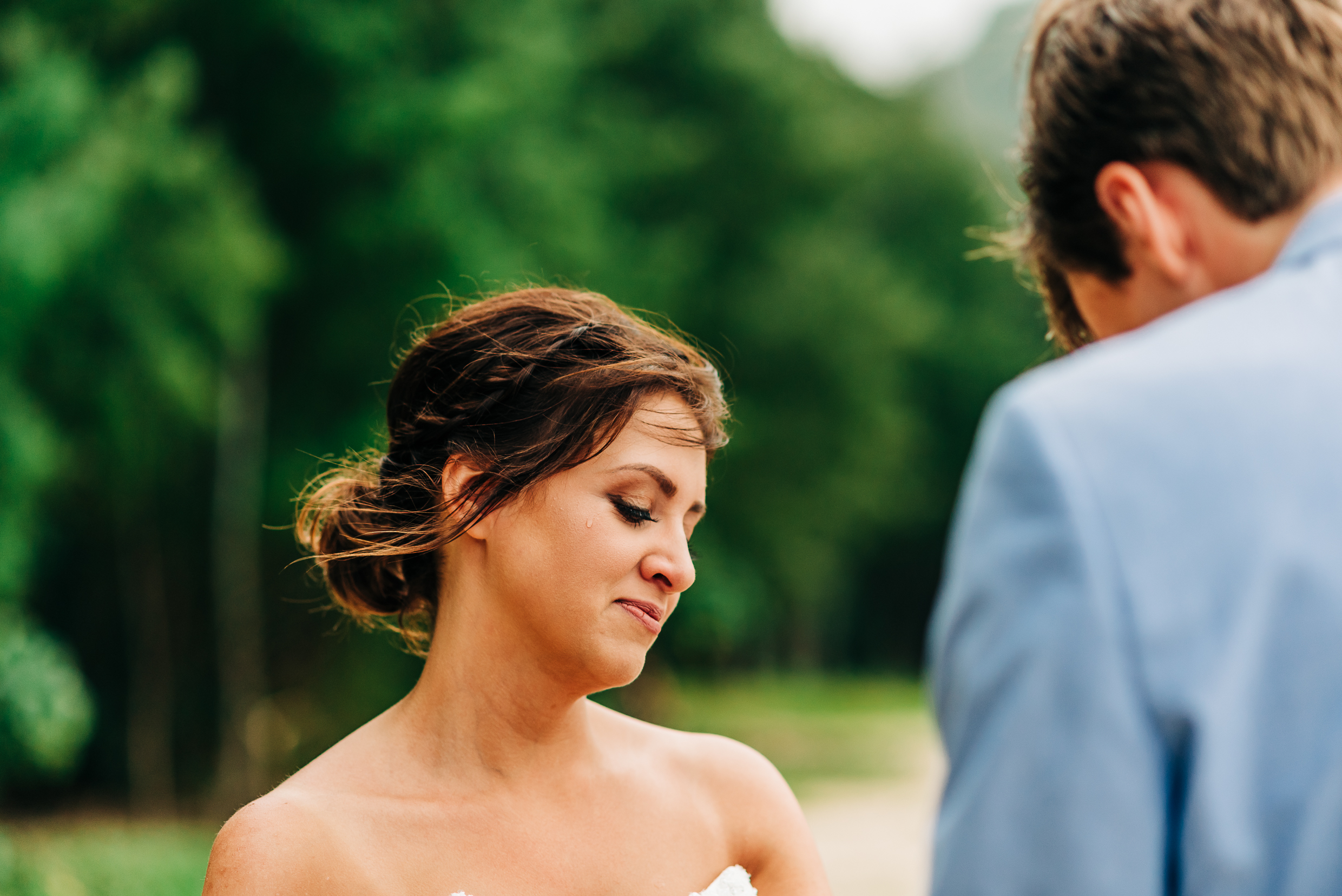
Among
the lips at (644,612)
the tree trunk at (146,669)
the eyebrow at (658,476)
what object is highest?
the eyebrow at (658,476)

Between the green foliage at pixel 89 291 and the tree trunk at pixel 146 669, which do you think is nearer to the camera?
the green foliage at pixel 89 291

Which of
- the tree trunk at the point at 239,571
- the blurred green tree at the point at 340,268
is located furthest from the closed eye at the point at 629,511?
the tree trunk at the point at 239,571

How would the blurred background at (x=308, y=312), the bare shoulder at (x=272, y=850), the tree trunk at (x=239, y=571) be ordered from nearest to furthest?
the bare shoulder at (x=272, y=850) → the blurred background at (x=308, y=312) → the tree trunk at (x=239, y=571)

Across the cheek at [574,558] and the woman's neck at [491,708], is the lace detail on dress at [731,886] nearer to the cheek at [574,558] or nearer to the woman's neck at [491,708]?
the woman's neck at [491,708]

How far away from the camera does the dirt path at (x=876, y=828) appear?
1057 cm

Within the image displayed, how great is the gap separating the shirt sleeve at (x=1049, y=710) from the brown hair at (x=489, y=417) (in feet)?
3.98

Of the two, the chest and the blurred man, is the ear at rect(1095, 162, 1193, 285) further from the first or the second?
the chest

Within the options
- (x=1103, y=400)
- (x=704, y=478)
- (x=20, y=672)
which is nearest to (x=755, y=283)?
(x=20, y=672)

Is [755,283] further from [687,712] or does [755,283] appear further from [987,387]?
[987,387]

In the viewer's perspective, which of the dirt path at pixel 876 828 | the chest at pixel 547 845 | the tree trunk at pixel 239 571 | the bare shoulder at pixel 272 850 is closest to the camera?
the bare shoulder at pixel 272 850

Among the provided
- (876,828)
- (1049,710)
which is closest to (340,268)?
(876,828)

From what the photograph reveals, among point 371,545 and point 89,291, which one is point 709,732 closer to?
point 89,291

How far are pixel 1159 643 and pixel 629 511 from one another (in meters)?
1.26

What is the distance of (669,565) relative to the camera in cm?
214
